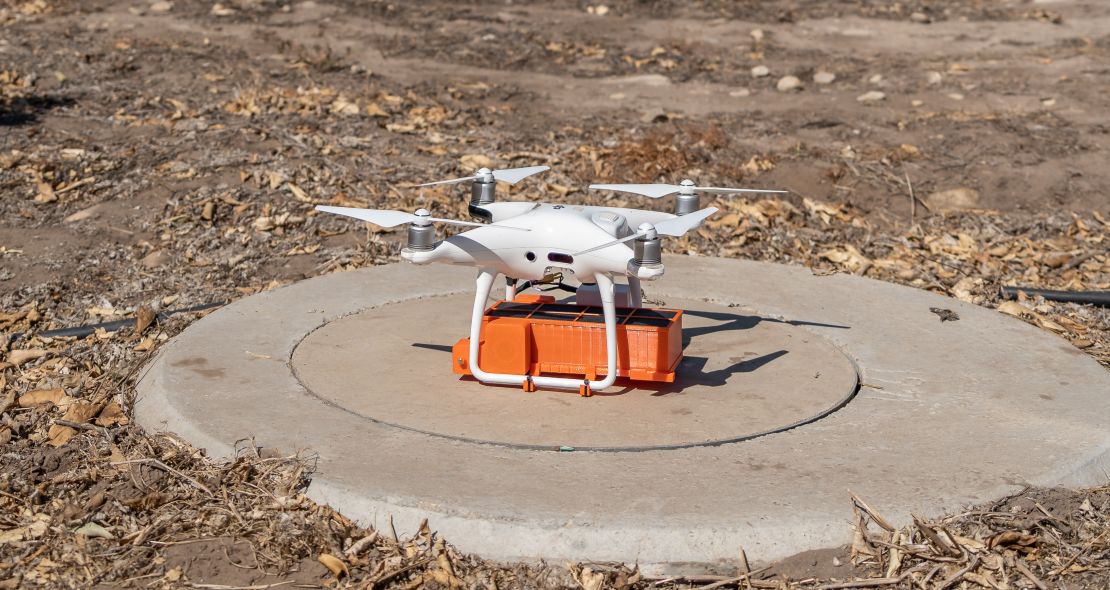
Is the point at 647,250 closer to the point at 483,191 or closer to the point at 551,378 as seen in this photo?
the point at 551,378

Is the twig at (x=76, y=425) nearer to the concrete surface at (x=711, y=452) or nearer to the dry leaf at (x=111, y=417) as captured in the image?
the dry leaf at (x=111, y=417)

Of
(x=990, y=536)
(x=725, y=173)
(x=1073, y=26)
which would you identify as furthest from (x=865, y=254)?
(x=1073, y=26)

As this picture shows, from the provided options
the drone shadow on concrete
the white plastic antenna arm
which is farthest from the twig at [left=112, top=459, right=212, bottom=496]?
the drone shadow on concrete

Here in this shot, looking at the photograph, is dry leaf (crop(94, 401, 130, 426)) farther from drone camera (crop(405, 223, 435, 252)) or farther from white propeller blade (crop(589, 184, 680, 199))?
white propeller blade (crop(589, 184, 680, 199))

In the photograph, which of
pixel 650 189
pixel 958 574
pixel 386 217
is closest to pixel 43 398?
pixel 386 217

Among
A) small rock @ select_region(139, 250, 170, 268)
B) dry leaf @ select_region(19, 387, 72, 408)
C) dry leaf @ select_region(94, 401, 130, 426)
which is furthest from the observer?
small rock @ select_region(139, 250, 170, 268)

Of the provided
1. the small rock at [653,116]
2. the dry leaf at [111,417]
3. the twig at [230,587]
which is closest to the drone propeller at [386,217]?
the dry leaf at [111,417]
